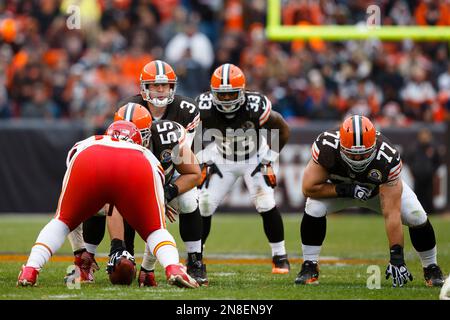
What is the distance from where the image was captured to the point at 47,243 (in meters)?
6.27

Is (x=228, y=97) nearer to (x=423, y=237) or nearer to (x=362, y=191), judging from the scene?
(x=362, y=191)

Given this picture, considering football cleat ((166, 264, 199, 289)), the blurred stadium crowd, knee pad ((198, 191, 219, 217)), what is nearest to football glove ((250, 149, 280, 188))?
knee pad ((198, 191, 219, 217))

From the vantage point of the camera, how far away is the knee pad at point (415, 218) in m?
6.95

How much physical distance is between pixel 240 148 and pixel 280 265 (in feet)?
3.96

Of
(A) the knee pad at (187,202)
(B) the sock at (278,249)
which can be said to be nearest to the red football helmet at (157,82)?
(A) the knee pad at (187,202)

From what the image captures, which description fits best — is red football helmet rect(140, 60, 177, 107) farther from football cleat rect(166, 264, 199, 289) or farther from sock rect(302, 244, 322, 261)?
football cleat rect(166, 264, 199, 289)

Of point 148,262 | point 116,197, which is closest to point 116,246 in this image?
point 148,262

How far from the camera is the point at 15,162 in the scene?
1459 cm

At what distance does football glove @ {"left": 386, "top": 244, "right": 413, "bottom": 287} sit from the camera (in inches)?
259

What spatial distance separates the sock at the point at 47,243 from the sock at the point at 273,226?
267 centimetres

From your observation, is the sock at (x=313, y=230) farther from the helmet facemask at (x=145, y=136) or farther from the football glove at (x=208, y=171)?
the football glove at (x=208, y=171)
